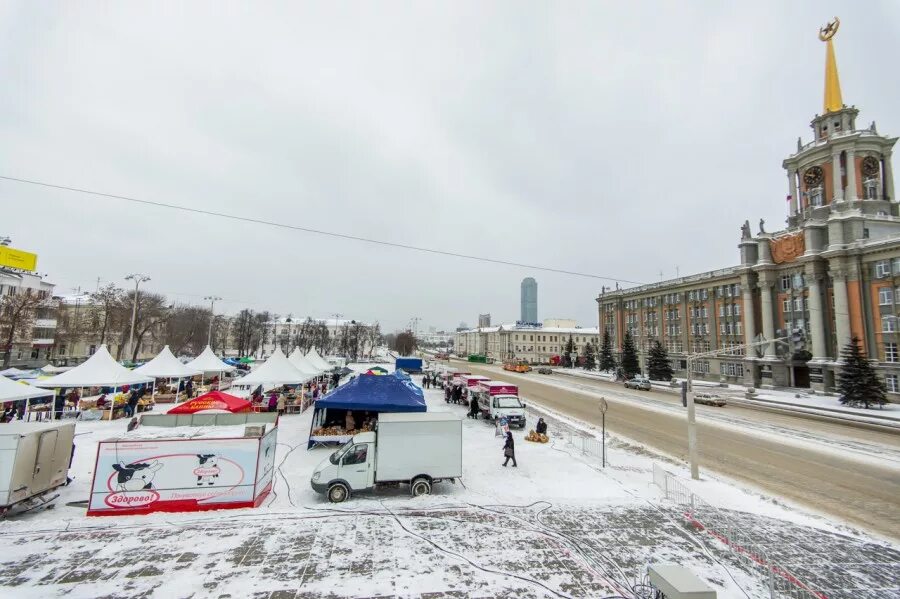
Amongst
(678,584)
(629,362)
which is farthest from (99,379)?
(629,362)

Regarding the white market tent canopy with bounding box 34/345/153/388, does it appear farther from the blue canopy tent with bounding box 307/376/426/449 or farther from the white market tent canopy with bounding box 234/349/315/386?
the blue canopy tent with bounding box 307/376/426/449

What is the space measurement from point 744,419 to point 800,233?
33878 millimetres

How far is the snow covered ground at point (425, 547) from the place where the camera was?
761cm

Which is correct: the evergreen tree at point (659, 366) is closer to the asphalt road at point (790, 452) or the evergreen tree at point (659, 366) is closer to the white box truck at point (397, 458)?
the asphalt road at point (790, 452)

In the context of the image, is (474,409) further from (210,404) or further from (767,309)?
(767,309)

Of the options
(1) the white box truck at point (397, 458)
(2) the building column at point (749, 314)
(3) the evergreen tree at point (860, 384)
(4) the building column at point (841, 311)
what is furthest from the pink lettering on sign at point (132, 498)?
(2) the building column at point (749, 314)

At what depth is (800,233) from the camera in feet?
160

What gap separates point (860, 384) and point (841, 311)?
11.4 m

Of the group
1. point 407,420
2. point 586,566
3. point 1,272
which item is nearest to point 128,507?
point 407,420

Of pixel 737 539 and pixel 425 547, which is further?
pixel 737 539

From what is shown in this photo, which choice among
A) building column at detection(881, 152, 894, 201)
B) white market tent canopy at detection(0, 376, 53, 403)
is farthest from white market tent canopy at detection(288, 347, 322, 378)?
building column at detection(881, 152, 894, 201)

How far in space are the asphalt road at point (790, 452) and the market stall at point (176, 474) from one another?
1711 cm

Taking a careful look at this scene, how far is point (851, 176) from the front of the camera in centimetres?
4938

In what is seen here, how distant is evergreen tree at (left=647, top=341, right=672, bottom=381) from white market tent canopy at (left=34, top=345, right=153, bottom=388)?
60659 millimetres
